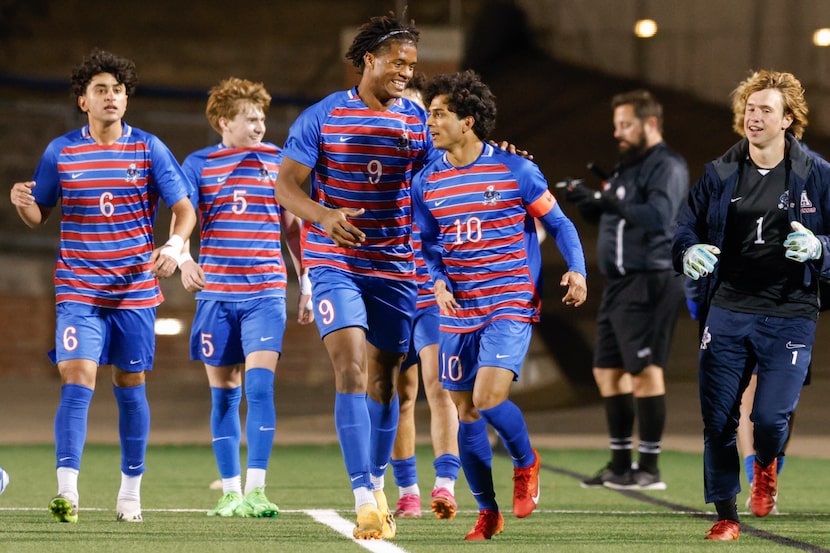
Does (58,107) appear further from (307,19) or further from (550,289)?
(307,19)

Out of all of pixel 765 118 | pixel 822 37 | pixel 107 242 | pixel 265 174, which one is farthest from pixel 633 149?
pixel 822 37

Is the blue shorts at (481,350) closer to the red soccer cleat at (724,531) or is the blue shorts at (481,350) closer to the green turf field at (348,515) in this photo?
the green turf field at (348,515)

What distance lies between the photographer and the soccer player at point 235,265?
7902 mm

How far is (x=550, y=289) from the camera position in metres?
17.8

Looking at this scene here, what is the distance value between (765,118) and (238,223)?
2.82m

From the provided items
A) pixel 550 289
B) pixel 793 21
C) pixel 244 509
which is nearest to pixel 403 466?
pixel 244 509

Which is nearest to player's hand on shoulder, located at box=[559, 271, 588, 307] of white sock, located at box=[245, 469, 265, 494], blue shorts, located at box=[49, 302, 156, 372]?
white sock, located at box=[245, 469, 265, 494]

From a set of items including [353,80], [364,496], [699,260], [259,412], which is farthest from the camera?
[353,80]

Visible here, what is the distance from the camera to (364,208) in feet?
22.1

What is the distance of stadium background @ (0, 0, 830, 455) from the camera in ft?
52.3

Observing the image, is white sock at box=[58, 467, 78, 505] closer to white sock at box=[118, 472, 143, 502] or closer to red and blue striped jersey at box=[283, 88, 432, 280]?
white sock at box=[118, 472, 143, 502]

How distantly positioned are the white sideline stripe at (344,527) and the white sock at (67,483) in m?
1.16

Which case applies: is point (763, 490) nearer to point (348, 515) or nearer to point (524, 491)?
point (524, 491)

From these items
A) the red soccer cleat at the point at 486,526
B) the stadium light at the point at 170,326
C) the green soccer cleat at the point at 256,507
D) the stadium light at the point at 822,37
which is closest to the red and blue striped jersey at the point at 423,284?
the green soccer cleat at the point at 256,507
